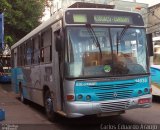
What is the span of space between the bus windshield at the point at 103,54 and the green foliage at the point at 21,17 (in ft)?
49.6

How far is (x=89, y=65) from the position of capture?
802cm

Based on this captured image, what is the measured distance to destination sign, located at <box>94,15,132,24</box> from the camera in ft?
27.5

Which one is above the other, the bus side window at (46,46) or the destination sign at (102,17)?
the destination sign at (102,17)

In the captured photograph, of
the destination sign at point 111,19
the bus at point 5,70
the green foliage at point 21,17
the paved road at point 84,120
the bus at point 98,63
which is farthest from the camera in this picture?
the bus at point 5,70

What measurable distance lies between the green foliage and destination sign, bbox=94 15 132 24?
48.8 feet

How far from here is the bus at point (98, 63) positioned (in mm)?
7893

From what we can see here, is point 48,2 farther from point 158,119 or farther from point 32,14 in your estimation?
point 158,119

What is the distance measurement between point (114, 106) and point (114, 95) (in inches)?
10.1

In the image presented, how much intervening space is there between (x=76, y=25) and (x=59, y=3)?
145 feet

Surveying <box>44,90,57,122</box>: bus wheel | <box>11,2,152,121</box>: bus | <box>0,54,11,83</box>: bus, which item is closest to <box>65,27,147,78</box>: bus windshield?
<box>11,2,152,121</box>: bus

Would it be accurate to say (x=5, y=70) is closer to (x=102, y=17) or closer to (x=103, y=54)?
(x=102, y=17)

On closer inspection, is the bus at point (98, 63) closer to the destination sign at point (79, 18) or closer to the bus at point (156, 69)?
the destination sign at point (79, 18)

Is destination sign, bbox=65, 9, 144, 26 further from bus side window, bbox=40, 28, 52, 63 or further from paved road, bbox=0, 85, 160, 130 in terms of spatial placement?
paved road, bbox=0, 85, 160, 130

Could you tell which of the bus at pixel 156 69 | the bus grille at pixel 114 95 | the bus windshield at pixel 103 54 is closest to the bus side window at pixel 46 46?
the bus windshield at pixel 103 54
